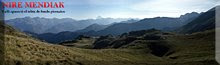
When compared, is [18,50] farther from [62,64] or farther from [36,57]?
[62,64]

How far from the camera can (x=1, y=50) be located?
42.7 metres

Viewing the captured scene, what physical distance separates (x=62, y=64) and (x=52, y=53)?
6.69 meters

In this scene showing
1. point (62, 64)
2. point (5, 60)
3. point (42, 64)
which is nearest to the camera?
point (5, 60)

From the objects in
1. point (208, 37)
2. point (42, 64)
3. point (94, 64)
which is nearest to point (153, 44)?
point (208, 37)

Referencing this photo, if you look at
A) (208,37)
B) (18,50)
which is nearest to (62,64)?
(18,50)

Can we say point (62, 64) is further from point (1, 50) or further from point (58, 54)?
point (1, 50)

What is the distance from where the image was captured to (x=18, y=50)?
1802 inches

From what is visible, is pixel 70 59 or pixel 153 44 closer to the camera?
pixel 70 59

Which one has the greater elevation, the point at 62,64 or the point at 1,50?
the point at 1,50

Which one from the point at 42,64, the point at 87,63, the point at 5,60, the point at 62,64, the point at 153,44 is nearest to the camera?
the point at 5,60

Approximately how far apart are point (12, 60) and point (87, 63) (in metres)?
15.1

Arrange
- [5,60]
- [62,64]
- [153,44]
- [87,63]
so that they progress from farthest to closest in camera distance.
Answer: [153,44]
[87,63]
[62,64]
[5,60]

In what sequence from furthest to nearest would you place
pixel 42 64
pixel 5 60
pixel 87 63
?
pixel 87 63
pixel 42 64
pixel 5 60

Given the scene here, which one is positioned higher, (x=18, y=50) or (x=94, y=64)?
(x=18, y=50)
